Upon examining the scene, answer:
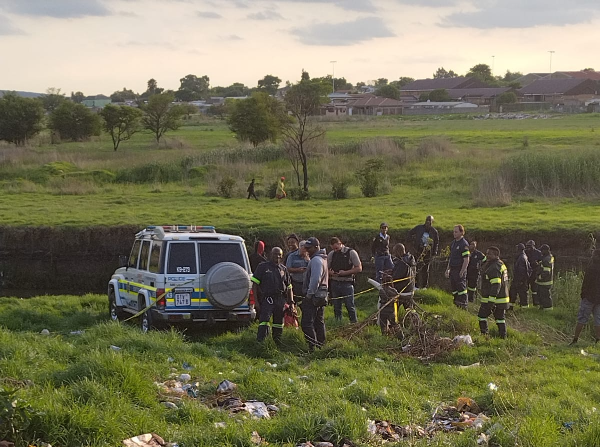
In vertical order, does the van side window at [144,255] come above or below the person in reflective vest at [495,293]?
above

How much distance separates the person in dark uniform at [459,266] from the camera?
15156 millimetres

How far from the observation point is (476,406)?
8.57 meters

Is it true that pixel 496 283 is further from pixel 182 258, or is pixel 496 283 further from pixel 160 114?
pixel 160 114

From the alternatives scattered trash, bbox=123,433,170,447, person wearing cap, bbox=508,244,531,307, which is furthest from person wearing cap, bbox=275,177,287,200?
scattered trash, bbox=123,433,170,447

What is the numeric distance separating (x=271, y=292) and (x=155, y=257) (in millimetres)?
2439

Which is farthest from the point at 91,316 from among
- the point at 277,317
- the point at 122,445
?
the point at 122,445

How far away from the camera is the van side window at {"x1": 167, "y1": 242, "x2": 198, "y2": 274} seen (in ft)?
40.7

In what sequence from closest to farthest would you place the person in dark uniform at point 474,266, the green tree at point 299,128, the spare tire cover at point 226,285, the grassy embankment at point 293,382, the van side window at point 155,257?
the grassy embankment at point 293,382, the spare tire cover at point 226,285, the van side window at point 155,257, the person in dark uniform at point 474,266, the green tree at point 299,128

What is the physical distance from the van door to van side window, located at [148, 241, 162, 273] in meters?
0.31

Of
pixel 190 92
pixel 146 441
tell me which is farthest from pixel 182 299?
pixel 190 92

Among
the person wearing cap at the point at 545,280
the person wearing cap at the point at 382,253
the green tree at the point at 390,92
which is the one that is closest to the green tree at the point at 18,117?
the person wearing cap at the point at 382,253

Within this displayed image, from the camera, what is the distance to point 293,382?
30.2 feet

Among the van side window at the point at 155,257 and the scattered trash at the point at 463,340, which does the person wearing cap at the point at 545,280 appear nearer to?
the scattered trash at the point at 463,340

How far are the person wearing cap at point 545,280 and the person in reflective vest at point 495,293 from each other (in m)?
3.74
